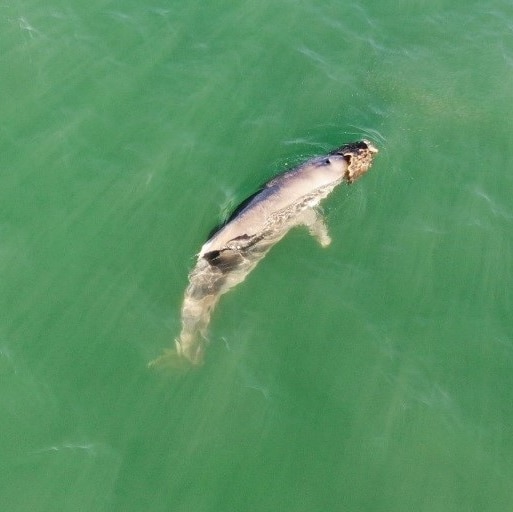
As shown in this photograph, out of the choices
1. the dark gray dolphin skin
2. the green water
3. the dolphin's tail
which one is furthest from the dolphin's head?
the dolphin's tail

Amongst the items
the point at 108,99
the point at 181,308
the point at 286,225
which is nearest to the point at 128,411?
the point at 181,308

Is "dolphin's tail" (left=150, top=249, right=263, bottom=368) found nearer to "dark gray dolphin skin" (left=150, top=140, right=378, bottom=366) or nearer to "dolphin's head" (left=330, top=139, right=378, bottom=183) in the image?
Answer: "dark gray dolphin skin" (left=150, top=140, right=378, bottom=366)

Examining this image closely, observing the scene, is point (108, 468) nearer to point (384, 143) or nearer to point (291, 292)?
point (291, 292)

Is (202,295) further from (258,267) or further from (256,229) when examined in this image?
(256,229)

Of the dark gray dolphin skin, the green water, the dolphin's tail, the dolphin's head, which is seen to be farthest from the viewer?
the dolphin's head

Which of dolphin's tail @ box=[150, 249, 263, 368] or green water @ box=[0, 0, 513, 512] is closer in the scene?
green water @ box=[0, 0, 513, 512]

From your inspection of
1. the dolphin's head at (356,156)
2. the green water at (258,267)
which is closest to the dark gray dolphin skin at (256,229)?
the dolphin's head at (356,156)

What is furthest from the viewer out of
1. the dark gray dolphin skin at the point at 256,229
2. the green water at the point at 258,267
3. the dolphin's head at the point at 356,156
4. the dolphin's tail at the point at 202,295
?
the dolphin's head at the point at 356,156

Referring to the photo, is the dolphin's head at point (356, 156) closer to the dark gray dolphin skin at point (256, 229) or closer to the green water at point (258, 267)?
the dark gray dolphin skin at point (256, 229)
